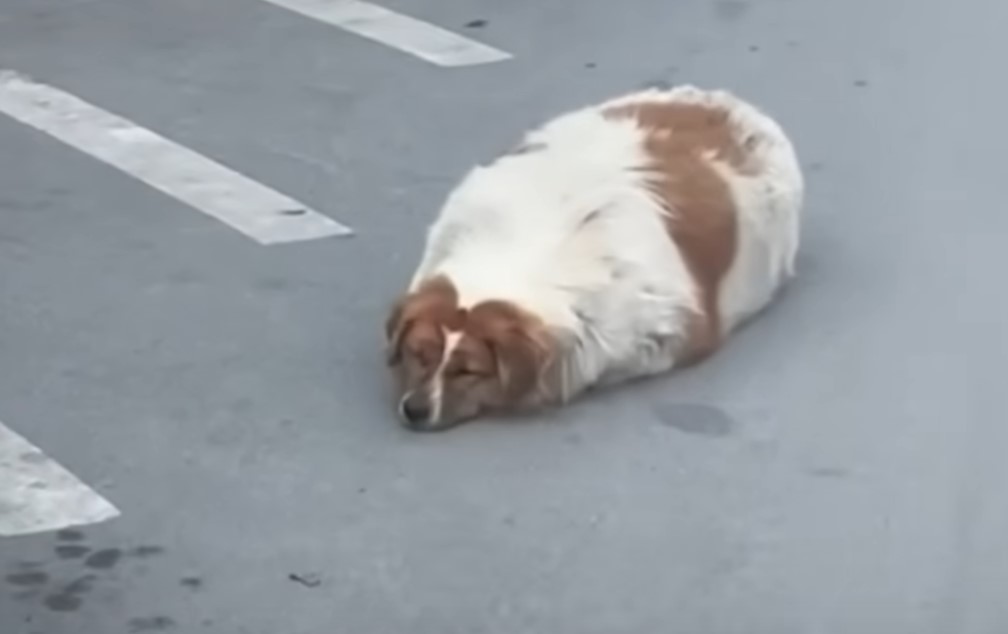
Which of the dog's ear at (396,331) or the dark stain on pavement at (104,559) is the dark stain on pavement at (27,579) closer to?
the dark stain on pavement at (104,559)

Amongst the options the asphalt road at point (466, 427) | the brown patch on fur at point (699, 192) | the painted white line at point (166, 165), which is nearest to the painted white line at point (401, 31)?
the asphalt road at point (466, 427)

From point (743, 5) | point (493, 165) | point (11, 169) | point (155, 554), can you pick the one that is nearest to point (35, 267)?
point (11, 169)

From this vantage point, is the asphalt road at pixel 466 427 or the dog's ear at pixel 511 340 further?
the dog's ear at pixel 511 340

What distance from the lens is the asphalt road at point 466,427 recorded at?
17.0 ft

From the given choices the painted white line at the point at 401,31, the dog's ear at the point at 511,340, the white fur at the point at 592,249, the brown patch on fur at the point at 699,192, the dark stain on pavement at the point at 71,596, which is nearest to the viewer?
the dark stain on pavement at the point at 71,596

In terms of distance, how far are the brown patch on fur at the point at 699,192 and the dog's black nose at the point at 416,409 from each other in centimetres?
76

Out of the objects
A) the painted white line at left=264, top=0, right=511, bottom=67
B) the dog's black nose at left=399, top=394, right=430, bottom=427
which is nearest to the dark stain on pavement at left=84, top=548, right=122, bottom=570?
the dog's black nose at left=399, top=394, right=430, bottom=427

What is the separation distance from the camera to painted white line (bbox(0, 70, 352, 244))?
738 centimetres

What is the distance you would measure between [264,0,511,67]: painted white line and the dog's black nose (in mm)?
3490

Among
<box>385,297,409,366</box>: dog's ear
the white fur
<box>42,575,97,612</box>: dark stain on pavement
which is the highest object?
the white fur

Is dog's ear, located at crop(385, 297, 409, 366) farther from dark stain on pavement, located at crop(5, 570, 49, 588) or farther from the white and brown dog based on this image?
dark stain on pavement, located at crop(5, 570, 49, 588)

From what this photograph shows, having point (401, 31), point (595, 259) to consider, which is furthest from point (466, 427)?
point (401, 31)

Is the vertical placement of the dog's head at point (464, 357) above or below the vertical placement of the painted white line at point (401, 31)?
above

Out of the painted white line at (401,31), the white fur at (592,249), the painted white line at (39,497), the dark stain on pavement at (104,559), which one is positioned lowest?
the painted white line at (401,31)
